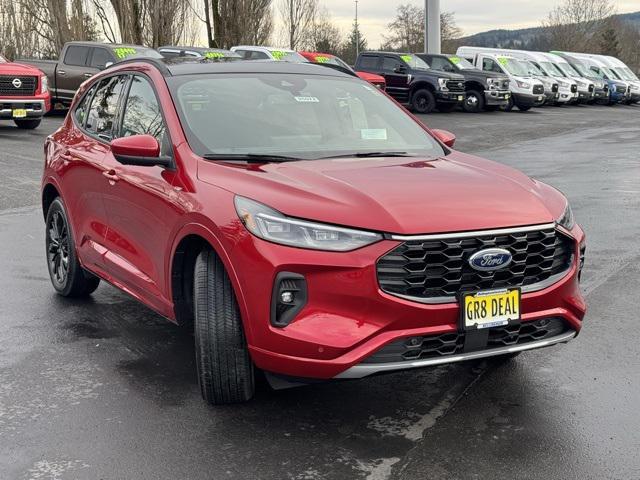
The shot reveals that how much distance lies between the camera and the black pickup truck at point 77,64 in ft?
73.9

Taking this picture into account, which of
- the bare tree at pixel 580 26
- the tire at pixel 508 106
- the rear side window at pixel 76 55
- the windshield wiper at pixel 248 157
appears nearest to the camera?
the windshield wiper at pixel 248 157

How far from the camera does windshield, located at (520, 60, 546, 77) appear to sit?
1403 inches

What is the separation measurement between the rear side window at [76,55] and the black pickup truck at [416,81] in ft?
36.6

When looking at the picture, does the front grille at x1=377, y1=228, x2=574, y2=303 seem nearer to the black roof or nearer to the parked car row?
the black roof

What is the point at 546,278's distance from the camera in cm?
438

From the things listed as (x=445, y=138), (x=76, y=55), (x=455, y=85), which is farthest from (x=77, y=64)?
(x=445, y=138)

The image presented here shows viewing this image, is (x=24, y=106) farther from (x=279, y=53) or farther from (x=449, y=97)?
(x=449, y=97)

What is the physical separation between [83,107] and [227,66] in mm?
1475

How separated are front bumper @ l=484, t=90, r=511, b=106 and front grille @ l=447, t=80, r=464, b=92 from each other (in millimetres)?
982

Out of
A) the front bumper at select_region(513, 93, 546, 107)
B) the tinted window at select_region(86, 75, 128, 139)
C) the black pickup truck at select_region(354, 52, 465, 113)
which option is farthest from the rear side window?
the tinted window at select_region(86, 75, 128, 139)

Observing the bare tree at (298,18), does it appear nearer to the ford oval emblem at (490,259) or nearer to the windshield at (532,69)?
the windshield at (532,69)

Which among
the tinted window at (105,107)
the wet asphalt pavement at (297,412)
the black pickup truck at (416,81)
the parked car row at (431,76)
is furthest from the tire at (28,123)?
the tinted window at (105,107)

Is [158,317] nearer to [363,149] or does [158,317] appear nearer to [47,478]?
[363,149]

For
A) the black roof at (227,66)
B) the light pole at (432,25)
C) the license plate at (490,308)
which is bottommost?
the license plate at (490,308)
